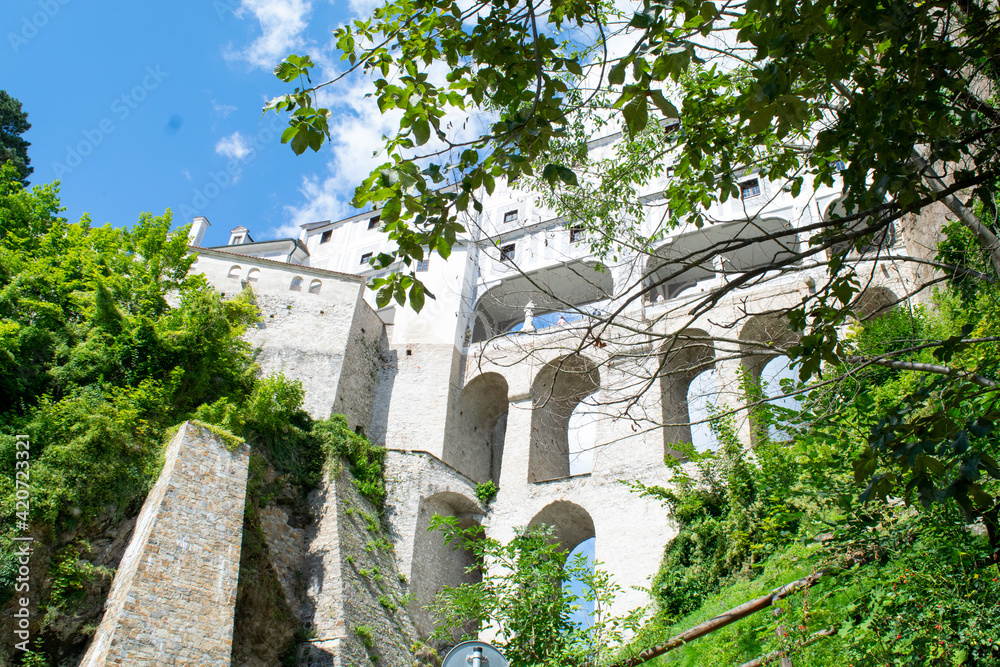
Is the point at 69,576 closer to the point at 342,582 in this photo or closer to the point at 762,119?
the point at 342,582

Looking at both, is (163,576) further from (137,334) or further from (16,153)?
(16,153)

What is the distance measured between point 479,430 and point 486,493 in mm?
3438

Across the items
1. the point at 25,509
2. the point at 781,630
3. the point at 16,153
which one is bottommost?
the point at 781,630

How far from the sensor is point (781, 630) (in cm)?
606

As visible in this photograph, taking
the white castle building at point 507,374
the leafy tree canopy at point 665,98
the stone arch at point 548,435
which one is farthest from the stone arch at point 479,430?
the leafy tree canopy at point 665,98

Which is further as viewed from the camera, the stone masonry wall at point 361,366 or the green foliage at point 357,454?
the stone masonry wall at point 361,366

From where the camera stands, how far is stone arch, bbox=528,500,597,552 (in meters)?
17.9

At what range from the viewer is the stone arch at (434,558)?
1591 cm

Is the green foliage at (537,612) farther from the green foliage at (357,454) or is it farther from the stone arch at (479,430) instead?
the stone arch at (479,430)

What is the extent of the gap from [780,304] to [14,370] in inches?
641

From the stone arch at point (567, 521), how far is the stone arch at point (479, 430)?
8.95ft

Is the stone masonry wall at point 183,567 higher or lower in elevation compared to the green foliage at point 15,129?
lower

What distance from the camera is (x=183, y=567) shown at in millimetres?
10008

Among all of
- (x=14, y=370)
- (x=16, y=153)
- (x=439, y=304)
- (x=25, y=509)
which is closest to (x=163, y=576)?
(x=25, y=509)
